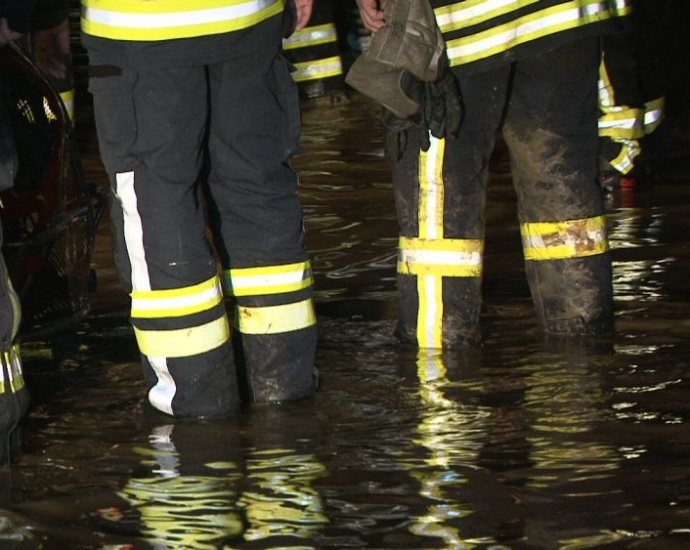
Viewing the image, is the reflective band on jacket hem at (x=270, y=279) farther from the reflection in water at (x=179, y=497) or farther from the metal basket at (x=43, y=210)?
the metal basket at (x=43, y=210)

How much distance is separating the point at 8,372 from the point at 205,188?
805mm

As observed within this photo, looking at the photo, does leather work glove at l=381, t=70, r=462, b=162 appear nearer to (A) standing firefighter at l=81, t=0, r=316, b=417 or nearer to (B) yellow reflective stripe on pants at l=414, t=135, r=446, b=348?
(B) yellow reflective stripe on pants at l=414, t=135, r=446, b=348

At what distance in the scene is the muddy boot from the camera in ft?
13.3

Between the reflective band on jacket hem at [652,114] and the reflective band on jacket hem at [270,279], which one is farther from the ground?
the reflective band on jacket hem at [652,114]

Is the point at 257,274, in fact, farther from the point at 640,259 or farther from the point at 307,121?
the point at 307,121

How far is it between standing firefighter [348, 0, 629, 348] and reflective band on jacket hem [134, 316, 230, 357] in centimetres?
81

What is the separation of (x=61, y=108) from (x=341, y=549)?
187 cm

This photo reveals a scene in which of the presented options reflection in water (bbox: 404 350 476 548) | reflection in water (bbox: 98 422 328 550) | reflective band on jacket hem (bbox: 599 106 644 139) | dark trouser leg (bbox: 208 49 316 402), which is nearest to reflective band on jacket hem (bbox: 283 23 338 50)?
reflective band on jacket hem (bbox: 599 106 644 139)

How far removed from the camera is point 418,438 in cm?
421

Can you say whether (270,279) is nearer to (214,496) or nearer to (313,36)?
(214,496)

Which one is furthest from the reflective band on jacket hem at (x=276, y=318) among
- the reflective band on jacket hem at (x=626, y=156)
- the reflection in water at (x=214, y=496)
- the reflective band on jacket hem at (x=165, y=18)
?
the reflective band on jacket hem at (x=626, y=156)

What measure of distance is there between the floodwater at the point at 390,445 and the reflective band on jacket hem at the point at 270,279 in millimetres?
323

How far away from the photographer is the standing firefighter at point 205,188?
4.23 meters

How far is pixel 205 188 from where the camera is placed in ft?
14.9
